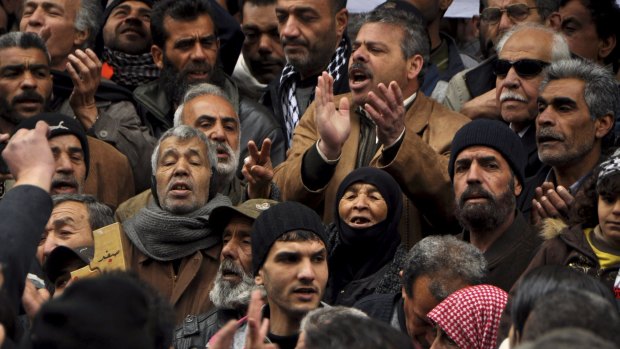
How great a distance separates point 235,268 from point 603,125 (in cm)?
223

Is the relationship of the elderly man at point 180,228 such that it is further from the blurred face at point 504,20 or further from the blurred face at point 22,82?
the blurred face at point 504,20

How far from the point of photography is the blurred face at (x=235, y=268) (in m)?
8.48

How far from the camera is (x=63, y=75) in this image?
11.0 metres

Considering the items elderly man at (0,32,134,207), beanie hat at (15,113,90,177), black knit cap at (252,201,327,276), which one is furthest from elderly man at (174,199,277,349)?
elderly man at (0,32,134,207)

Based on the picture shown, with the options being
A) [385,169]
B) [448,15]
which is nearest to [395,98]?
[385,169]

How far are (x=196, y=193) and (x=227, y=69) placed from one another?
7.26 ft

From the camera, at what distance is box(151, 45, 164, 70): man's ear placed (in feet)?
36.6

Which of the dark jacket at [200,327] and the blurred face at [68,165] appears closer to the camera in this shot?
the dark jacket at [200,327]

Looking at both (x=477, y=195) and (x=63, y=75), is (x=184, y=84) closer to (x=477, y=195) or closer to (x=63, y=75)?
(x=63, y=75)

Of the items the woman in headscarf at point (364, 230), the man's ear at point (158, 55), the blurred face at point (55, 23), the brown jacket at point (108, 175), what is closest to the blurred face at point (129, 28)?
the blurred face at point (55, 23)

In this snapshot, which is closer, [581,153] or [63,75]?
[581,153]

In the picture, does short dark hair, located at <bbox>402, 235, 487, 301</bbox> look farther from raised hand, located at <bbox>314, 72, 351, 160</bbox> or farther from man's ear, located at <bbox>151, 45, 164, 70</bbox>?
man's ear, located at <bbox>151, 45, 164, 70</bbox>

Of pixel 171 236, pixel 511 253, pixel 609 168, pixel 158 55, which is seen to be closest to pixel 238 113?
pixel 158 55

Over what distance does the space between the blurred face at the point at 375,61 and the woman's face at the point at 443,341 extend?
→ 289 cm
